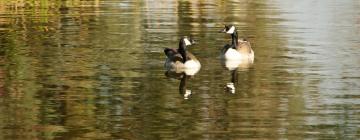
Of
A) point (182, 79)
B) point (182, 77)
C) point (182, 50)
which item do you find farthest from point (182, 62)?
point (182, 79)

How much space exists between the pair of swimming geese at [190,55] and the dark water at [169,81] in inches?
26.1

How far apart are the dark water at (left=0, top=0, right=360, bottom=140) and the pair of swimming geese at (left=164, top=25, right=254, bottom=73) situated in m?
0.66

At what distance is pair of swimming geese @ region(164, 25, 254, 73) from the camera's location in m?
36.1

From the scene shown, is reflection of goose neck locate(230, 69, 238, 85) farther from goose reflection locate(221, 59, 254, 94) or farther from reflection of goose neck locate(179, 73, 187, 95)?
reflection of goose neck locate(179, 73, 187, 95)

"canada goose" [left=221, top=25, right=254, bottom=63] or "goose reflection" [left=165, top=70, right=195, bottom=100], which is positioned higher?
"canada goose" [left=221, top=25, right=254, bottom=63]

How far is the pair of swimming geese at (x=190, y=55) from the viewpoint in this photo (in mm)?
36094

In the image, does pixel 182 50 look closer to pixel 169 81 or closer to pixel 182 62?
pixel 182 62

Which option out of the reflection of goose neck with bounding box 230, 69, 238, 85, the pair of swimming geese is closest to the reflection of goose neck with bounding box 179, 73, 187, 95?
the pair of swimming geese

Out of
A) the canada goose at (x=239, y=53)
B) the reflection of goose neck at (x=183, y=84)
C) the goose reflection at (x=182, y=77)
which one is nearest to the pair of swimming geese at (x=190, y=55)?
the canada goose at (x=239, y=53)

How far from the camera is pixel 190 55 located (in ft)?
120

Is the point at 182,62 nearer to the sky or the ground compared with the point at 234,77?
nearer to the sky

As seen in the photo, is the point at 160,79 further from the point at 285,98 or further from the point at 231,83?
the point at 285,98

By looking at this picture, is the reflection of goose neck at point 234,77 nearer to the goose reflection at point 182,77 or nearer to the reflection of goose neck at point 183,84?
the goose reflection at point 182,77

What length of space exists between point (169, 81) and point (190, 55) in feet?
12.0
